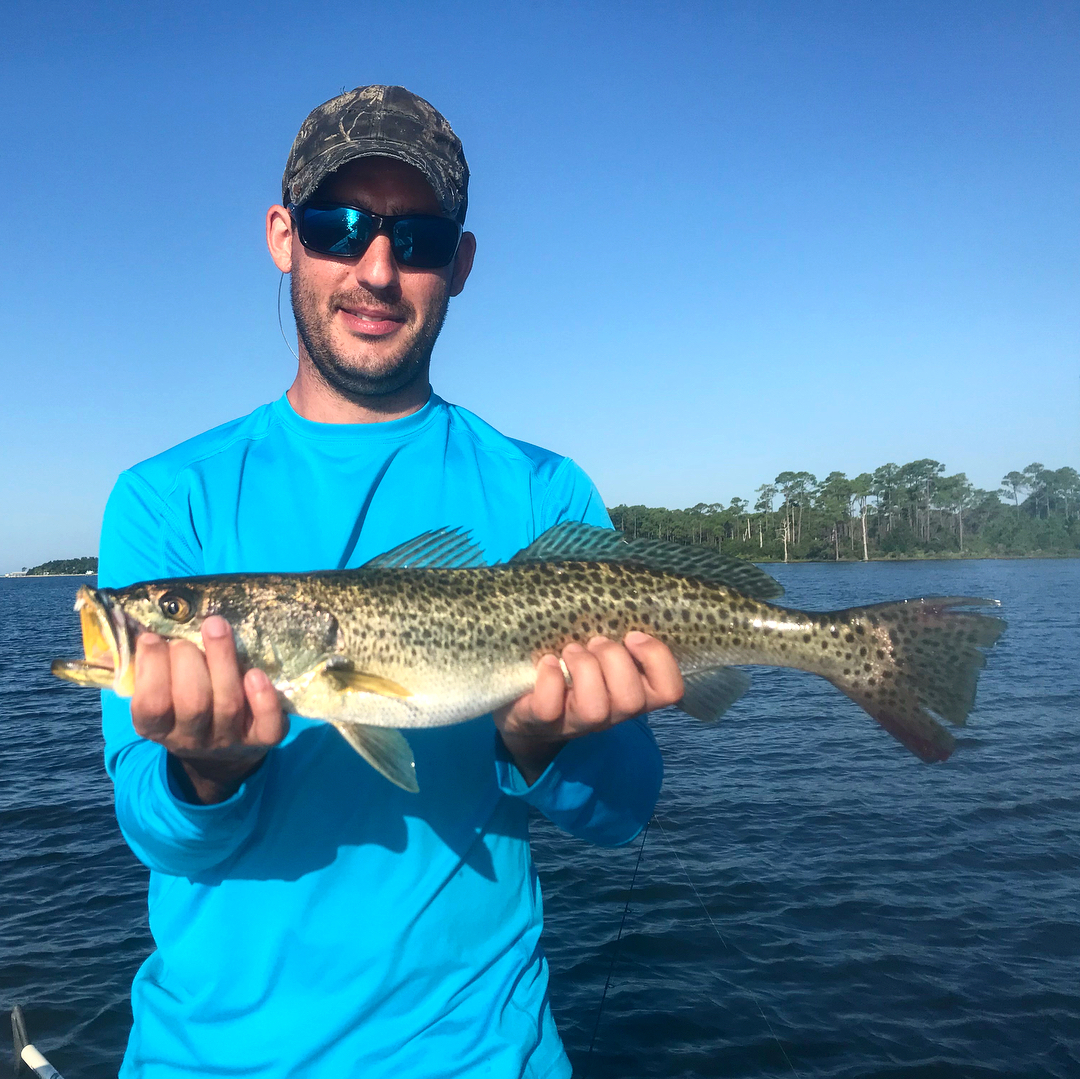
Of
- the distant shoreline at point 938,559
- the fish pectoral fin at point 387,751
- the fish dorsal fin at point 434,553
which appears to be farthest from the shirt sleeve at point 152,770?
the distant shoreline at point 938,559

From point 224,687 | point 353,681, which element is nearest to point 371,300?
point 353,681

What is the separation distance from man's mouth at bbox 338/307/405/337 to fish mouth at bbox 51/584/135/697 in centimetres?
155

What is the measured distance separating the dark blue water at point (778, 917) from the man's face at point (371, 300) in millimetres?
9079

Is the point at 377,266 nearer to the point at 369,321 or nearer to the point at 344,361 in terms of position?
the point at 369,321

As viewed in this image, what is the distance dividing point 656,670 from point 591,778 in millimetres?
528

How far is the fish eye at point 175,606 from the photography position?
11.2 ft

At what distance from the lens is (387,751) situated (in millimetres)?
3094

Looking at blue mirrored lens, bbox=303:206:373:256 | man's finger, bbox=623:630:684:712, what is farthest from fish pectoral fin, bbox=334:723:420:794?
blue mirrored lens, bbox=303:206:373:256

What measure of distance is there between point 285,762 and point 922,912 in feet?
42.1

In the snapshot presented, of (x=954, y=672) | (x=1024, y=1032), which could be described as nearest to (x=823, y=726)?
(x=1024, y=1032)

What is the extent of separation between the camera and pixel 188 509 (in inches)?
138

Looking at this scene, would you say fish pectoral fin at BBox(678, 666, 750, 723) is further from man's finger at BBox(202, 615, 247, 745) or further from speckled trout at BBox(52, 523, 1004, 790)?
man's finger at BBox(202, 615, 247, 745)

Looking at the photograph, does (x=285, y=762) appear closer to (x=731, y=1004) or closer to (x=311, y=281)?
(x=311, y=281)

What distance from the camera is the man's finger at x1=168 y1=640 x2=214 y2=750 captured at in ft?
9.25
